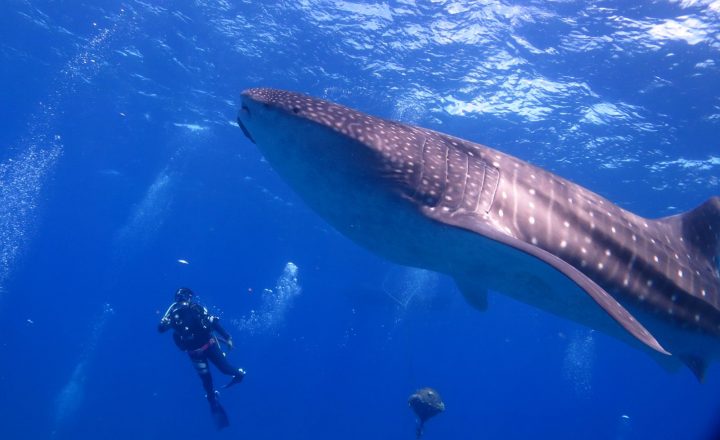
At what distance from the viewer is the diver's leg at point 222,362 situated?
471 inches

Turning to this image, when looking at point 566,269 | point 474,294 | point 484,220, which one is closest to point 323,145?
point 484,220

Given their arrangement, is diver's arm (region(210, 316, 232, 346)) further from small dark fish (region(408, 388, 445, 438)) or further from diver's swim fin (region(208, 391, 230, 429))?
small dark fish (region(408, 388, 445, 438))

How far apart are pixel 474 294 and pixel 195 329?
715 centimetres

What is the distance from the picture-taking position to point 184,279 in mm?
80938

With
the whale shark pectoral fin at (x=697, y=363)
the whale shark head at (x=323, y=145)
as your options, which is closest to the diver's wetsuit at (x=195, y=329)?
the whale shark head at (x=323, y=145)

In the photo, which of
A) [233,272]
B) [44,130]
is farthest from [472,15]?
[233,272]

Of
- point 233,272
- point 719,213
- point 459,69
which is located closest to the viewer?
point 719,213

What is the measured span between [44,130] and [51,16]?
15141mm

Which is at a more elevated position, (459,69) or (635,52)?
(635,52)

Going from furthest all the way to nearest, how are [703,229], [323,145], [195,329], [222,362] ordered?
[222,362] < [195,329] < [703,229] < [323,145]

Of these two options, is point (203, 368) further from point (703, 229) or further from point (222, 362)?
point (703, 229)

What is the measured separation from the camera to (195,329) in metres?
11.5

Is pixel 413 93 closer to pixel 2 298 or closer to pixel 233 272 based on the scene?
pixel 233 272

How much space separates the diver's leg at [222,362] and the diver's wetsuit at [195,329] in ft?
0.09
